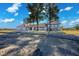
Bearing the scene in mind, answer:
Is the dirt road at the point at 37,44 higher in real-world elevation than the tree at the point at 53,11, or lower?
lower

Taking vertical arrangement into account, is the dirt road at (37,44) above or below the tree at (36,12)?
below

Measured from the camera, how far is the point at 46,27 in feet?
5.51

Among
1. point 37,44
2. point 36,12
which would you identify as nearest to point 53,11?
point 36,12

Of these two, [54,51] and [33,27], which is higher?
[33,27]

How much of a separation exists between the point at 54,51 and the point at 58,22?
27 cm

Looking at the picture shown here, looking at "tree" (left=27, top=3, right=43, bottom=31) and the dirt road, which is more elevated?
"tree" (left=27, top=3, right=43, bottom=31)

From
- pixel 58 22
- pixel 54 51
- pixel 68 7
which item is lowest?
pixel 54 51

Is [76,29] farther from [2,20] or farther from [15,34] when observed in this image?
[2,20]

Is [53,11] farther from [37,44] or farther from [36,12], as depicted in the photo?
[37,44]

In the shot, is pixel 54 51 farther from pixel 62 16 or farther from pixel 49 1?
pixel 49 1

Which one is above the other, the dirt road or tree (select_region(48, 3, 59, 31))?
tree (select_region(48, 3, 59, 31))

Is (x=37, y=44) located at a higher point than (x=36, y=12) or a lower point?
lower

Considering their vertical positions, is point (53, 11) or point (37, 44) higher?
point (53, 11)

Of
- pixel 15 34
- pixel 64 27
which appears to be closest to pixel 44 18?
pixel 64 27
